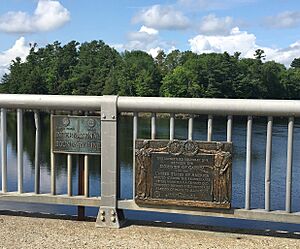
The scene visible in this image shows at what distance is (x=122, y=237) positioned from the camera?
18.5 feet

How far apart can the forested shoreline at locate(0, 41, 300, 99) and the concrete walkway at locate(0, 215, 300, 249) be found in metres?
76.0

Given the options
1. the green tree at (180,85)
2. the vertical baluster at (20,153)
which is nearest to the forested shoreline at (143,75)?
the green tree at (180,85)

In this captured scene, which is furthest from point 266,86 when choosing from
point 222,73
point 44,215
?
point 44,215

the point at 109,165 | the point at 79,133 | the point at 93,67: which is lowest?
the point at 109,165

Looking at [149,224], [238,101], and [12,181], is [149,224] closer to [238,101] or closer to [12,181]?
[238,101]

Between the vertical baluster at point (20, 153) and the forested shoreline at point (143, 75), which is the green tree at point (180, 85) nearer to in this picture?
the forested shoreline at point (143, 75)

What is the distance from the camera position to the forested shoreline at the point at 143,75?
86744mm

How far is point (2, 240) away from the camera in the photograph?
5461 mm

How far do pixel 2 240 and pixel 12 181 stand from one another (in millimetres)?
7801

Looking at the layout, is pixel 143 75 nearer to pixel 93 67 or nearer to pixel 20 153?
pixel 93 67

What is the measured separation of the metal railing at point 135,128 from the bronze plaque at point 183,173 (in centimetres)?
12

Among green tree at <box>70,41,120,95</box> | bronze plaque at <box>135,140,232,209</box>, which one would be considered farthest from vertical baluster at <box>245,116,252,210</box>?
green tree at <box>70,41,120,95</box>

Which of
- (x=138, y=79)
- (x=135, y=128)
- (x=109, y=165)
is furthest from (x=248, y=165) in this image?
(x=138, y=79)

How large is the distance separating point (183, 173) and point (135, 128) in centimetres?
77
